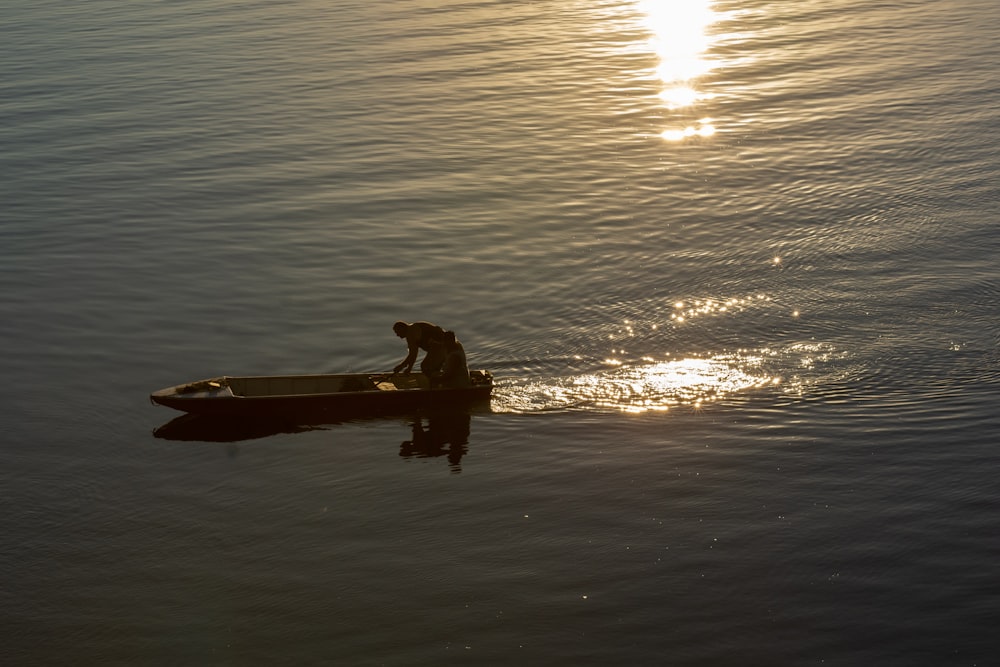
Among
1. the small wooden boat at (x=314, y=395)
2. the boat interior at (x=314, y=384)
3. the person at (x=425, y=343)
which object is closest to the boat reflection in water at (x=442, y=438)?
the small wooden boat at (x=314, y=395)

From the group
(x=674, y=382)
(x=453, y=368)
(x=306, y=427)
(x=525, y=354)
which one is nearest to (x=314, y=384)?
(x=306, y=427)

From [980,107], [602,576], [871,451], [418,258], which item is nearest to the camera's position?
[602,576]

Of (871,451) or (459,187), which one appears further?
(459,187)

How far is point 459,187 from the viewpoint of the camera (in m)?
33.0

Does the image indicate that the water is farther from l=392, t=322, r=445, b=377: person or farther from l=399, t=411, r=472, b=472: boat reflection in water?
l=392, t=322, r=445, b=377: person

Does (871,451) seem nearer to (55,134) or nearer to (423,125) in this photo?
(423,125)

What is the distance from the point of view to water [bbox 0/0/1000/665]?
53.7 feet

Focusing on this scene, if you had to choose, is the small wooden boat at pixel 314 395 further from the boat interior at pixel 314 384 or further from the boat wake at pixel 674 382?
the boat wake at pixel 674 382

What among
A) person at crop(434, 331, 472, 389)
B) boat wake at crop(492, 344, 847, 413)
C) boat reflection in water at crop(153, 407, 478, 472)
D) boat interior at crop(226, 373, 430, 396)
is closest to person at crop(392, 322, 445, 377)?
person at crop(434, 331, 472, 389)

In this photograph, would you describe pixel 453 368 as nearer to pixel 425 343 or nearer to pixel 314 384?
pixel 425 343

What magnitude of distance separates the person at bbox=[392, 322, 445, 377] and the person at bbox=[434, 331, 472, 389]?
0.51ft

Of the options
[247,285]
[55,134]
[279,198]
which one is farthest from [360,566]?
[55,134]

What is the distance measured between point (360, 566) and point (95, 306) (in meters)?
11.7

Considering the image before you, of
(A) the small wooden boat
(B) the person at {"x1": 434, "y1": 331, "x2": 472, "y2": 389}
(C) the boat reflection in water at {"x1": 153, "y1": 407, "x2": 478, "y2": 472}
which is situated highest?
(B) the person at {"x1": 434, "y1": 331, "x2": 472, "y2": 389}
